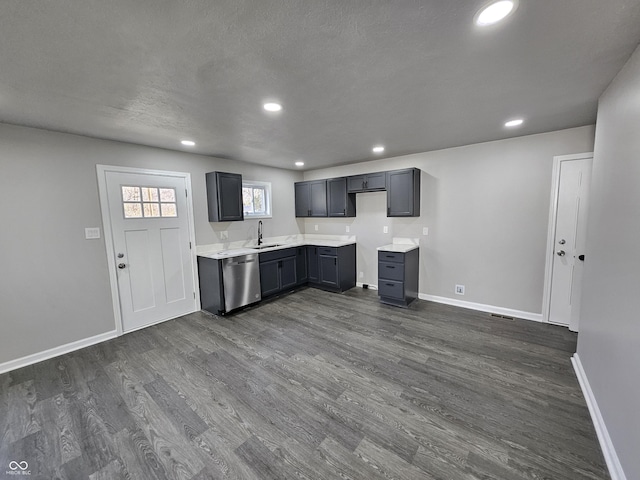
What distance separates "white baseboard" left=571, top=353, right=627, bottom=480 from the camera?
4.67 ft

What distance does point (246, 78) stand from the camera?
1763 millimetres

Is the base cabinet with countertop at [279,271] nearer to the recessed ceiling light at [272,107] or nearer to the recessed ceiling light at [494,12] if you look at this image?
the recessed ceiling light at [272,107]

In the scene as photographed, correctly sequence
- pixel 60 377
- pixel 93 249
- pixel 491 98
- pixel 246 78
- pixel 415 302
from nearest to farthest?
pixel 246 78 < pixel 491 98 < pixel 60 377 < pixel 93 249 < pixel 415 302

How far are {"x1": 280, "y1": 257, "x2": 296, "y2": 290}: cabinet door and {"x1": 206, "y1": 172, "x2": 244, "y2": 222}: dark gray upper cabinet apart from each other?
1150mm

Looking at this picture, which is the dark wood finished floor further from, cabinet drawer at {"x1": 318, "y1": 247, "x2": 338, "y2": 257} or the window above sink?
the window above sink

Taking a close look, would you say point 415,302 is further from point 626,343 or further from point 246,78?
point 246,78

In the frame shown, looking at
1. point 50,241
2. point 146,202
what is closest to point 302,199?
point 146,202

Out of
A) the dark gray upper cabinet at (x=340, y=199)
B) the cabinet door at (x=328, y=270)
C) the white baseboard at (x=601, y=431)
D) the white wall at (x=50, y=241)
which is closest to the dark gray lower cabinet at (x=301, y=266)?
the cabinet door at (x=328, y=270)

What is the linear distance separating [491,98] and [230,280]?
3.67 metres

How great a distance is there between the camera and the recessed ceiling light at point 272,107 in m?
2.20

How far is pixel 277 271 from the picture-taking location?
4555 millimetres

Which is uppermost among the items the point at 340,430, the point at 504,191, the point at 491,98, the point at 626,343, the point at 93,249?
the point at 491,98

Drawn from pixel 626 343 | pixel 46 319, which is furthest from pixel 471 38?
pixel 46 319

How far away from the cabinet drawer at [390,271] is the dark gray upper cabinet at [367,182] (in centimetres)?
130
